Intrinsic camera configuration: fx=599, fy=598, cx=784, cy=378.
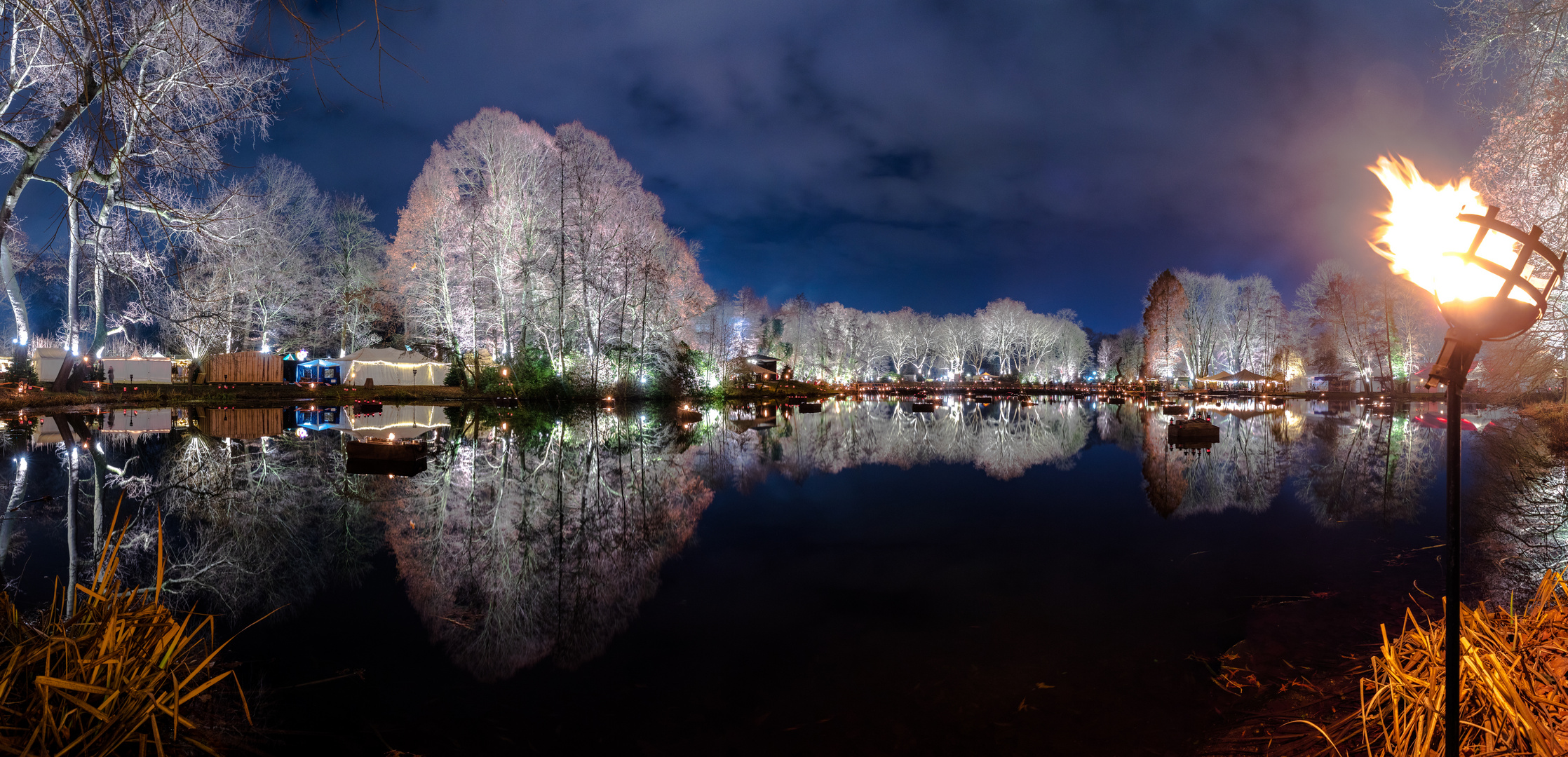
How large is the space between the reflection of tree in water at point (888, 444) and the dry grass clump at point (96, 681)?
8.80 m

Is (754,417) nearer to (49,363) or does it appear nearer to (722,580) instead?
(722,580)

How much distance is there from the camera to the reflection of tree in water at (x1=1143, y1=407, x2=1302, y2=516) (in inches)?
401

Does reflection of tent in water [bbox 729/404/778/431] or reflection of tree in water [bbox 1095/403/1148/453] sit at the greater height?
reflection of tent in water [bbox 729/404/778/431]

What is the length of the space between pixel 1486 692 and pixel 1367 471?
14725 millimetres

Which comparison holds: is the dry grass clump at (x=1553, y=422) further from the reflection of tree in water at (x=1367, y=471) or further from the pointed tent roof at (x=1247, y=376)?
the pointed tent roof at (x=1247, y=376)

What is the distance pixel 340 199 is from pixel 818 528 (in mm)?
46282

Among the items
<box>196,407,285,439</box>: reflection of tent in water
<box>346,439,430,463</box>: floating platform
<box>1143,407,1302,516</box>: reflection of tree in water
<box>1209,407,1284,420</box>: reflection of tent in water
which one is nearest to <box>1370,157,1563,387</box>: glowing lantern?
<box>1143,407,1302,516</box>: reflection of tree in water

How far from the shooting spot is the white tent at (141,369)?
107 feet

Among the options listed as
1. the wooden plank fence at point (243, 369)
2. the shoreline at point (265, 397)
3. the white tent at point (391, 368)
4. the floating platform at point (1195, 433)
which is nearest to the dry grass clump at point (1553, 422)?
the floating platform at point (1195, 433)

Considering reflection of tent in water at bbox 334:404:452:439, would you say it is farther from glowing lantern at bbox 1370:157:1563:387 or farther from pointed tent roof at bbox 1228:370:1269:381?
pointed tent roof at bbox 1228:370:1269:381

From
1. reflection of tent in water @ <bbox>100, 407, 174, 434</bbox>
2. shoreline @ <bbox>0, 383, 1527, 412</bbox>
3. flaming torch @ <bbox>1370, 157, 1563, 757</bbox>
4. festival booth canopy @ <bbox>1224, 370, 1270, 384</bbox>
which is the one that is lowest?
reflection of tent in water @ <bbox>100, 407, 174, 434</bbox>

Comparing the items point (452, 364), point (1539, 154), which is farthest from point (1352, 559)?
point (452, 364)

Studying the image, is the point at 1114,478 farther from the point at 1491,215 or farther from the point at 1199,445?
the point at 1491,215

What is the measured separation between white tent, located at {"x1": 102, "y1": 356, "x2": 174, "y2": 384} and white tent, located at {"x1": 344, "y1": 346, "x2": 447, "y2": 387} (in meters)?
9.45
